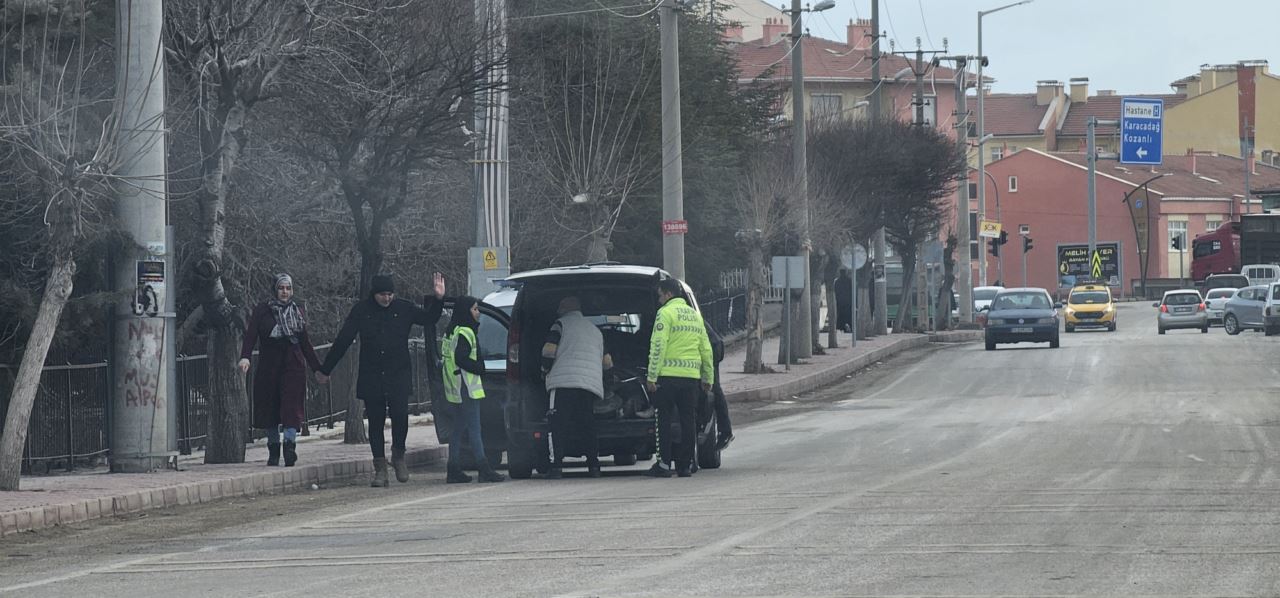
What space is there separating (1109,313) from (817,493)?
49.6m

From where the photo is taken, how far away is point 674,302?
1548cm

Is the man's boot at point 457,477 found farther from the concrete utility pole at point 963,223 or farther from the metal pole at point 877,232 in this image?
the concrete utility pole at point 963,223

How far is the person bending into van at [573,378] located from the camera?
51.6 ft

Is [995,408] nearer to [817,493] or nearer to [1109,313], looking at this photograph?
[817,493]

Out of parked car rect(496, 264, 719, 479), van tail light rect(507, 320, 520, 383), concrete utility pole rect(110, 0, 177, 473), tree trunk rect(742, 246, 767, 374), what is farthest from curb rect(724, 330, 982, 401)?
concrete utility pole rect(110, 0, 177, 473)

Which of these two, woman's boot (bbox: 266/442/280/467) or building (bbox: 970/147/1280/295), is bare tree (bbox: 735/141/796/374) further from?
building (bbox: 970/147/1280/295)

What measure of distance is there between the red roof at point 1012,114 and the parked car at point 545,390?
111661 millimetres

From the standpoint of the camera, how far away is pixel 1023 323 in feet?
157

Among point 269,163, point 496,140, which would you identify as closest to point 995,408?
point 496,140

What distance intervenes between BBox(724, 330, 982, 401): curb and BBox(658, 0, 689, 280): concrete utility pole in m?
2.61

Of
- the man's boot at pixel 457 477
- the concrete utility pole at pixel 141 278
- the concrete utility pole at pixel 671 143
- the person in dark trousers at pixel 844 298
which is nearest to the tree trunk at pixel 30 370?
the concrete utility pole at pixel 141 278

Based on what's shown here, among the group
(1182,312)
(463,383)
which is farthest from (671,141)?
(1182,312)

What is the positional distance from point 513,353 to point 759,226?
75.8ft

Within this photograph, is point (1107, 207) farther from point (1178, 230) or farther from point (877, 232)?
point (877, 232)
